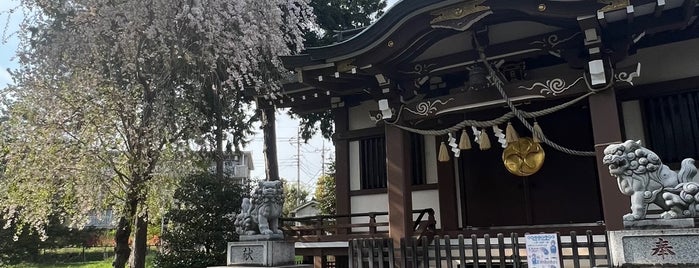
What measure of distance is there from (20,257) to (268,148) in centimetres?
1358

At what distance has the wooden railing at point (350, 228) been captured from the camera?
736 cm

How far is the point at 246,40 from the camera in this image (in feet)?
30.0

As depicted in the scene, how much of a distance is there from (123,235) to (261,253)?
535cm

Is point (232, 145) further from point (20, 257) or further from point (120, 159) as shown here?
point (20, 257)

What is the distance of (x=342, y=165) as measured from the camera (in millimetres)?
9039

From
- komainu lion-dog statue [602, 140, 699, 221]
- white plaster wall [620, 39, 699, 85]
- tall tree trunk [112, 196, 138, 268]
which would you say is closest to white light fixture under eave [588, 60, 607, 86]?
komainu lion-dog statue [602, 140, 699, 221]

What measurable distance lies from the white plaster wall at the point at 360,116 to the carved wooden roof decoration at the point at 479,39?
4.65 ft

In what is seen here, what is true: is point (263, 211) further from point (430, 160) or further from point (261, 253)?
A: point (430, 160)

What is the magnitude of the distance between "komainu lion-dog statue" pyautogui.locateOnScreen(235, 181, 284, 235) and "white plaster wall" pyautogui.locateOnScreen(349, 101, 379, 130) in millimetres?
2851

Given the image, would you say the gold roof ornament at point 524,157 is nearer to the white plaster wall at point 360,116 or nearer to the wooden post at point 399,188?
the wooden post at point 399,188

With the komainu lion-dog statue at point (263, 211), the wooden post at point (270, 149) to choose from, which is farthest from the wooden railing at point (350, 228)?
the wooden post at point (270, 149)

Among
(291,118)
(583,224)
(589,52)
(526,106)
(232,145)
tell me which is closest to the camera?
(589,52)

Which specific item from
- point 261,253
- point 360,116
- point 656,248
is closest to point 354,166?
point 360,116

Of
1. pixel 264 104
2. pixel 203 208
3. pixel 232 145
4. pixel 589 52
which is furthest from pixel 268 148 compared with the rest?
pixel 589 52
